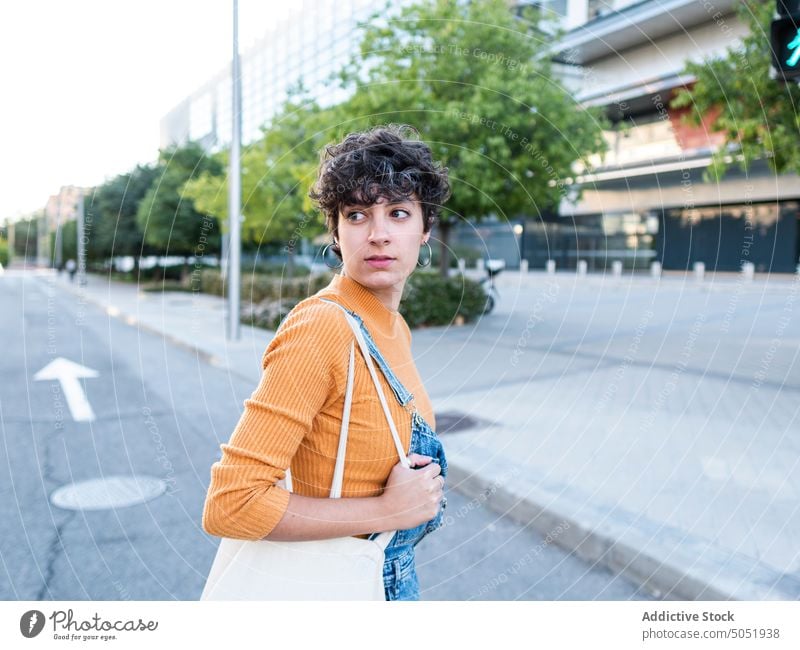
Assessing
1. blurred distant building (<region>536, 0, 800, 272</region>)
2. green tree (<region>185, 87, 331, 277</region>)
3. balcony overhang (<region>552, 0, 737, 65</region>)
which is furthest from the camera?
blurred distant building (<region>536, 0, 800, 272</region>)

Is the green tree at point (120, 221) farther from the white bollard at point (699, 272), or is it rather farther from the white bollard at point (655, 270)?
the white bollard at point (699, 272)

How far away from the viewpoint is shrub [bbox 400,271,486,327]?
504 inches

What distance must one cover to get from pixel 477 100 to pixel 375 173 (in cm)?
867

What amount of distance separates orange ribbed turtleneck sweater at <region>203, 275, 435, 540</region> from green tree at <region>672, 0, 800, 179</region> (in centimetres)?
609

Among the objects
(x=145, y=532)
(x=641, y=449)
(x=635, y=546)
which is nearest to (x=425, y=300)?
(x=641, y=449)

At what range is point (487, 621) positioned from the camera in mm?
1633

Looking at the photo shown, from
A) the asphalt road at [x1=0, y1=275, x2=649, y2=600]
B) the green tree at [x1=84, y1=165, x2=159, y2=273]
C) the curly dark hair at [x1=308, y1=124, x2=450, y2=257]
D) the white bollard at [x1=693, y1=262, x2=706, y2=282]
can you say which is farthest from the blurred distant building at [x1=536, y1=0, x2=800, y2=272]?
the curly dark hair at [x1=308, y1=124, x2=450, y2=257]

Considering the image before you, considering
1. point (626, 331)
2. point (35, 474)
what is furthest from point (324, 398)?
point (626, 331)

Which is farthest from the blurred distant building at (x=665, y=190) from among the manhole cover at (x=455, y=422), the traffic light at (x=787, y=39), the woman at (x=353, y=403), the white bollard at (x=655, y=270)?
the woman at (x=353, y=403)

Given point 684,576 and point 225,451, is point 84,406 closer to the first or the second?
point 684,576

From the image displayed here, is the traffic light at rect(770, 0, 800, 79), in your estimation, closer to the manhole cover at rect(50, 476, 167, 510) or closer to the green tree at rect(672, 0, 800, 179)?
the green tree at rect(672, 0, 800, 179)

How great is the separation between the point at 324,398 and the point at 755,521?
3543 mm

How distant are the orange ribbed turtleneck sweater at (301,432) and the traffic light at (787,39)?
3253 mm

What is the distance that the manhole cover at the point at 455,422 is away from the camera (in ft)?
19.3
